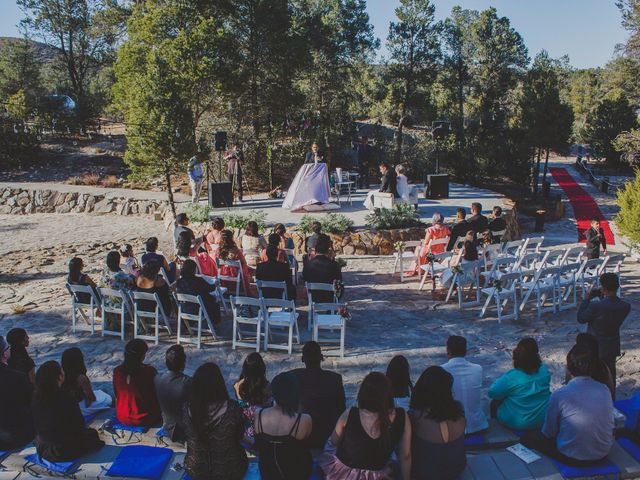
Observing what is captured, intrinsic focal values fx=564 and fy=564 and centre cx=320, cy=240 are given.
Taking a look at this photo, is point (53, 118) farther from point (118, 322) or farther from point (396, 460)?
point (396, 460)

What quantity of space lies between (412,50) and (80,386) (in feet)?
82.7

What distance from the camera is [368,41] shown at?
38.4 m

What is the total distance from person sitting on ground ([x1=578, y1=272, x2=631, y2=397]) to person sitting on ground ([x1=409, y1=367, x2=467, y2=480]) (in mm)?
2558

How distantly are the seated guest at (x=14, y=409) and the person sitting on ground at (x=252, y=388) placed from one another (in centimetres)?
179

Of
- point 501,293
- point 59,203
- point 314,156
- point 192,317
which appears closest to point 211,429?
point 192,317

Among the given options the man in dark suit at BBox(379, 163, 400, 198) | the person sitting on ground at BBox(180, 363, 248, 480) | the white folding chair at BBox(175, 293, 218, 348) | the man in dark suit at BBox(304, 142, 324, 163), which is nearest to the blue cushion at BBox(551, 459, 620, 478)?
the person sitting on ground at BBox(180, 363, 248, 480)

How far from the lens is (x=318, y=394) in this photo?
4457mm

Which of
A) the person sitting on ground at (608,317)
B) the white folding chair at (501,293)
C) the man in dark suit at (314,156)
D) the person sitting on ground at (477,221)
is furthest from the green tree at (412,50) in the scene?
the person sitting on ground at (608,317)

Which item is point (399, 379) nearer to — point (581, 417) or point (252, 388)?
point (252, 388)

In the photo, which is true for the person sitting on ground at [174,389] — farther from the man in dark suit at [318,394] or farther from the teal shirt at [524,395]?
the teal shirt at [524,395]

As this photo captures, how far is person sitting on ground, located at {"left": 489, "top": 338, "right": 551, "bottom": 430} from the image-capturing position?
4676 millimetres

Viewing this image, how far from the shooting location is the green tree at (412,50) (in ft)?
88.0

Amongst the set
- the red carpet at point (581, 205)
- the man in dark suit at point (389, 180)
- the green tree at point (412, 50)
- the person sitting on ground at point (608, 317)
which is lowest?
the red carpet at point (581, 205)

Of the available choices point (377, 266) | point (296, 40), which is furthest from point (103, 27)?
point (377, 266)
